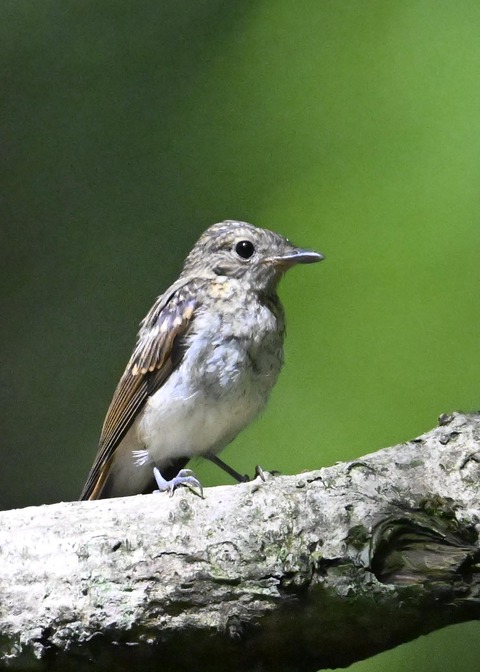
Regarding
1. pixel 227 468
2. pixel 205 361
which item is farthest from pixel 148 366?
pixel 227 468

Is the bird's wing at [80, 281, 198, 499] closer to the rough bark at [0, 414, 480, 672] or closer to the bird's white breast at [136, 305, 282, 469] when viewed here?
the bird's white breast at [136, 305, 282, 469]

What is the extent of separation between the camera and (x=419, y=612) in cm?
148

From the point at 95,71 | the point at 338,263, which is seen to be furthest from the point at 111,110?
the point at 338,263

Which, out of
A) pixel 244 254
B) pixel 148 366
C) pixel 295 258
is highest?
pixel 244 254

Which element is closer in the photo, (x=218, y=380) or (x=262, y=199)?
(x=218, y=380)

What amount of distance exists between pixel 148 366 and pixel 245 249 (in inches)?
15.2

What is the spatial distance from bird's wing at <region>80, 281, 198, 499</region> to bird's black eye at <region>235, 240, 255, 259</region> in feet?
0.49

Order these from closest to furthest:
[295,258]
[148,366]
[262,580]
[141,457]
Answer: [262,580] < [295,258] < [148,366] < [141,457]

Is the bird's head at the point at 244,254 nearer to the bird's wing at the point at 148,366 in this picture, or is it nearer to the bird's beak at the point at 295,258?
the bird's beak at the point at 295,258

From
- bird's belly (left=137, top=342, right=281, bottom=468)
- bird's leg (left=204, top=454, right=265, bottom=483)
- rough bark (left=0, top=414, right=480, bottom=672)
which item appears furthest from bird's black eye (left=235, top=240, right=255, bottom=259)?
rough bark (left=0, top=414, right=480, bottom=672)

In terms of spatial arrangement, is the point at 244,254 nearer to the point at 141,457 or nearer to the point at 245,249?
the point at 245,249

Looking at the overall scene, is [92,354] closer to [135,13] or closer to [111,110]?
[111,110]

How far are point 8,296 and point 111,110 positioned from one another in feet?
2.03

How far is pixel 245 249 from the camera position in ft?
7.64
